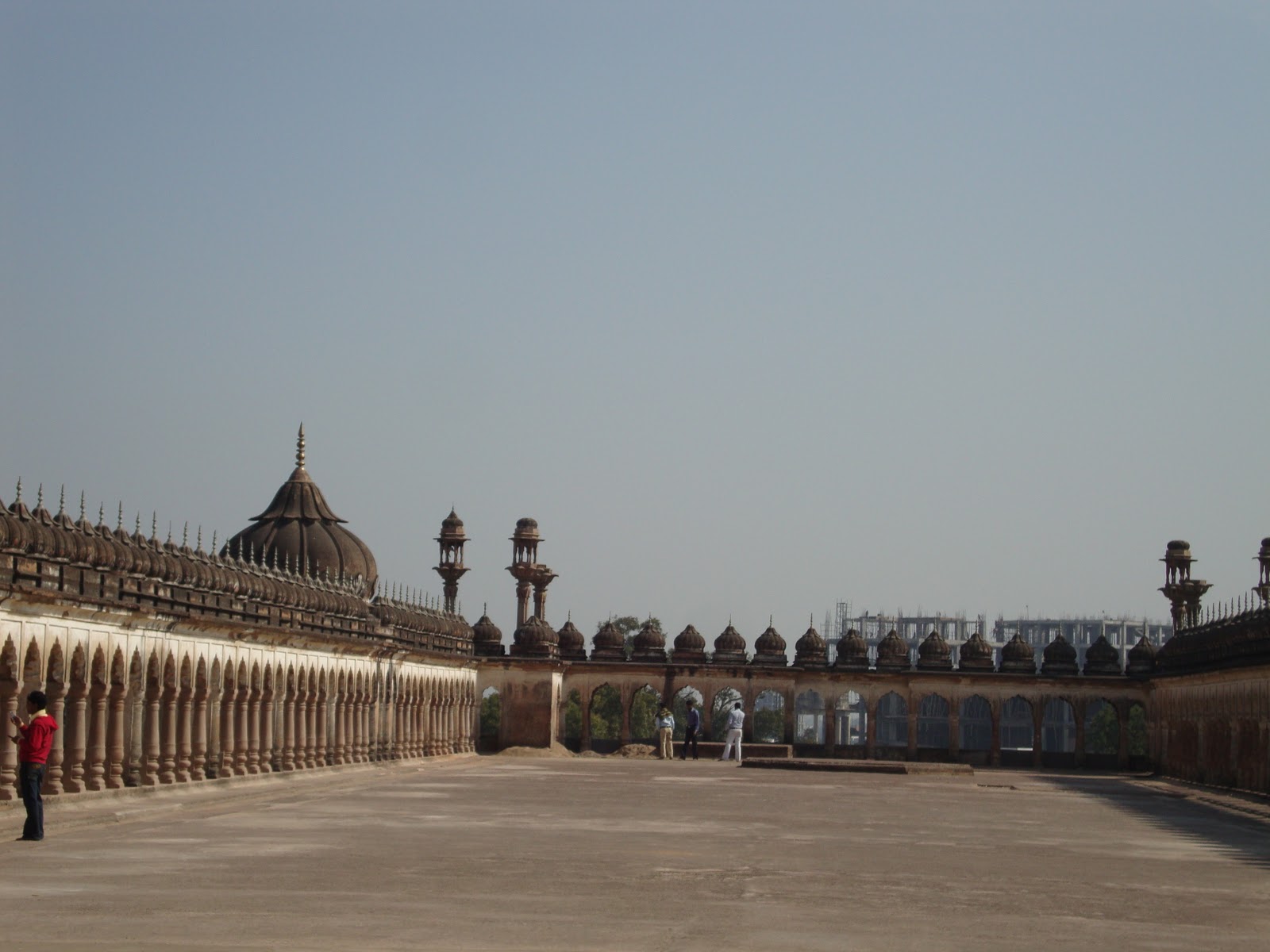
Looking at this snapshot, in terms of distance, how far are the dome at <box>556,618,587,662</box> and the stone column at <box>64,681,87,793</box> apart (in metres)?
35.5

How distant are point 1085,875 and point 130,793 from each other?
46.9 ft

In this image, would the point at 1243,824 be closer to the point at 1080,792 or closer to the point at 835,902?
the point at 1080,792

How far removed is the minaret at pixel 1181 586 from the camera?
65562mm

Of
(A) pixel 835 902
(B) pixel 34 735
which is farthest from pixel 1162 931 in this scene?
(B) pixel 34 735

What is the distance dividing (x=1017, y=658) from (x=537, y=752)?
14.7m

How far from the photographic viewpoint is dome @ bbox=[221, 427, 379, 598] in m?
55.6

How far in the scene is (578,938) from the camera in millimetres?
13297

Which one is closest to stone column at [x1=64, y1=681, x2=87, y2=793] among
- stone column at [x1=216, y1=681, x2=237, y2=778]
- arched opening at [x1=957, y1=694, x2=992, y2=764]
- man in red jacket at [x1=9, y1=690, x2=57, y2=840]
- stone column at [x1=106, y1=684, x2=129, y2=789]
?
stone column at [x1=106, y1=684, x2=129, y2=789]

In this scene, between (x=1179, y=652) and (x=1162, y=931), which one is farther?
(x=1179, y=652)

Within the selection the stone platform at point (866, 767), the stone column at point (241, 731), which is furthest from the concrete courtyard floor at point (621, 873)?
the stone platform at point (866, 767)

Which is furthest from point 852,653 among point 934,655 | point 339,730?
point 339,730

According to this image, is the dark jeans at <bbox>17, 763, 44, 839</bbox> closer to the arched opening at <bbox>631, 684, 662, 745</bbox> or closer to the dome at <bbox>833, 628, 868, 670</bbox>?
the dome at <bbox>833, 628, 868, 670</bbox>

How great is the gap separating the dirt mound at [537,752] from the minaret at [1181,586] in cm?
2044

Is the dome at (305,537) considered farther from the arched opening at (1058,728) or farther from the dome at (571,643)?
the arched opening at (1058,728)
